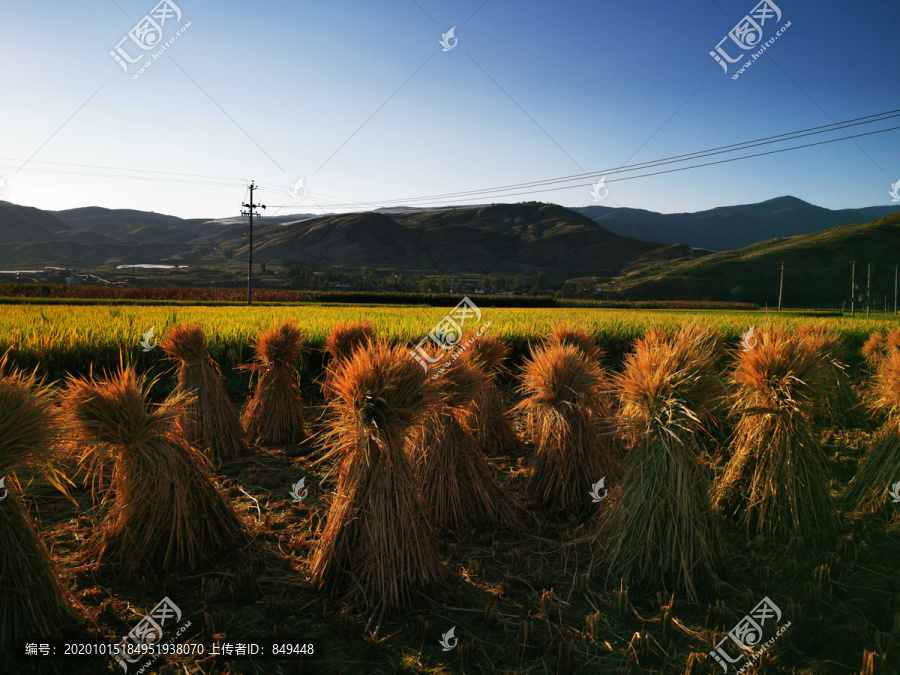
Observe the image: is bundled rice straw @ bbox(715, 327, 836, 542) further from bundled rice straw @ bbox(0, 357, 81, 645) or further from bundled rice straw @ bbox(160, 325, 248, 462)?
bundled rice straw @ bbox(160, 325, 248, 462)

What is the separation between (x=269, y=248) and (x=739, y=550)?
7298 inches

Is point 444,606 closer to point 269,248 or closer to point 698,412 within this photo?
point 698,412

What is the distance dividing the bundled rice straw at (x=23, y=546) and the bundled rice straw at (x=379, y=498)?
4.84 ft

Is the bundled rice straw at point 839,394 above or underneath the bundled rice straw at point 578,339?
underneath

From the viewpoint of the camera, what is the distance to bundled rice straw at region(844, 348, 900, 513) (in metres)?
4.62

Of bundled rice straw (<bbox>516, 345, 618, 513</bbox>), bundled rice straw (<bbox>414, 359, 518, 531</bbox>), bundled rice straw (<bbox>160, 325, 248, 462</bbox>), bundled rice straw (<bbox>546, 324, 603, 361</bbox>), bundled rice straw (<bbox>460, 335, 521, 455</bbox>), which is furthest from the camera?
bundled rice straw (<bbox>546, 324, 603, 361</bbox>)

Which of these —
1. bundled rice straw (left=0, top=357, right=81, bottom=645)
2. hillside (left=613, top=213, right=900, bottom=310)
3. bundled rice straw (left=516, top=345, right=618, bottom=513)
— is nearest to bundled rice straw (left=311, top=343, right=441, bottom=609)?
bundled rice straw (left=0, top=357, right=81, bottom=645)

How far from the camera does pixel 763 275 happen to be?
98688 mm

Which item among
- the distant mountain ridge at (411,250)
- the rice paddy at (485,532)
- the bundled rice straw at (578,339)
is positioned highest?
the distant mountain ridge at (411,250)

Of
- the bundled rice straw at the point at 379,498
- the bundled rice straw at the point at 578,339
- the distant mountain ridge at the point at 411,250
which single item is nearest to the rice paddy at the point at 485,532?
the bundled rice straw at the point at 379,498

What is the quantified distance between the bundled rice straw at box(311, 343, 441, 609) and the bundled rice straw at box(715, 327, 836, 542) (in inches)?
121

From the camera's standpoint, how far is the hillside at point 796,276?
91.6 m

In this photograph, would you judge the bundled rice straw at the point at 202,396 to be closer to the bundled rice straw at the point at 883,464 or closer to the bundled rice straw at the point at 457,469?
the bundled rice straw at the point at 457,469

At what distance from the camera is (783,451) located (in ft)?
14.1
